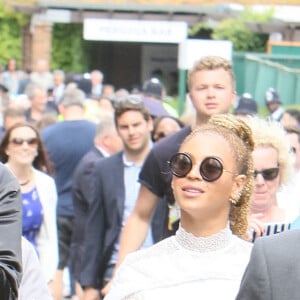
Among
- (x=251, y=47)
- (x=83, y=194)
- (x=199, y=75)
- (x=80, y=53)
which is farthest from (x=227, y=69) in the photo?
(x=80, y=53)

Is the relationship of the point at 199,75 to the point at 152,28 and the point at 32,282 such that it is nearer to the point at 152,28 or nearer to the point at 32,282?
the point at 32,282

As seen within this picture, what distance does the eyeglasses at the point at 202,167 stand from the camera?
4.14 meters

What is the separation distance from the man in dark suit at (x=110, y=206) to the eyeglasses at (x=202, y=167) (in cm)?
305

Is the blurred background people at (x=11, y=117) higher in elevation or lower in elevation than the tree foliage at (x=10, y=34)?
higher

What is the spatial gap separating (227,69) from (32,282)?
1.93 m

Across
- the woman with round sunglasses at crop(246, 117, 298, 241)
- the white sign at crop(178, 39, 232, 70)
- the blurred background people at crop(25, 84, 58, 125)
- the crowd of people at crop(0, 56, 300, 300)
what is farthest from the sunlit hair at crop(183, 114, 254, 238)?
the white sign at crop(178, 39, 232, 70)

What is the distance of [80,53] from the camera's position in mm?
34469

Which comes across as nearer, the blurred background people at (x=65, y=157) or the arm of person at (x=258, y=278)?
the arm of person at (x=258, y=278)

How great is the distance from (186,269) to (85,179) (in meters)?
5.51

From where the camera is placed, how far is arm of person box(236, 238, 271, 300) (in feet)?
9.12

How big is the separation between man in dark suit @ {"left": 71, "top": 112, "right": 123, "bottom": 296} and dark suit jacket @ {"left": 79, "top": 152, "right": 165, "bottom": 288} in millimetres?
1611

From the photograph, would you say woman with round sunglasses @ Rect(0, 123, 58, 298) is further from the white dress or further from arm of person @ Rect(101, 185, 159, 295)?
the white dress

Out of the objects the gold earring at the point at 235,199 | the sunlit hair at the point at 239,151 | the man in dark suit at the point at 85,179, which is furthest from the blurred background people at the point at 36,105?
the gold earring at the point at 235,199

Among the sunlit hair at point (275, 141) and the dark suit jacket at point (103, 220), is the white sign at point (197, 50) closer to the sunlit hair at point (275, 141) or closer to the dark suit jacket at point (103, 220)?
the dark suit jacket at point (103, 220)
